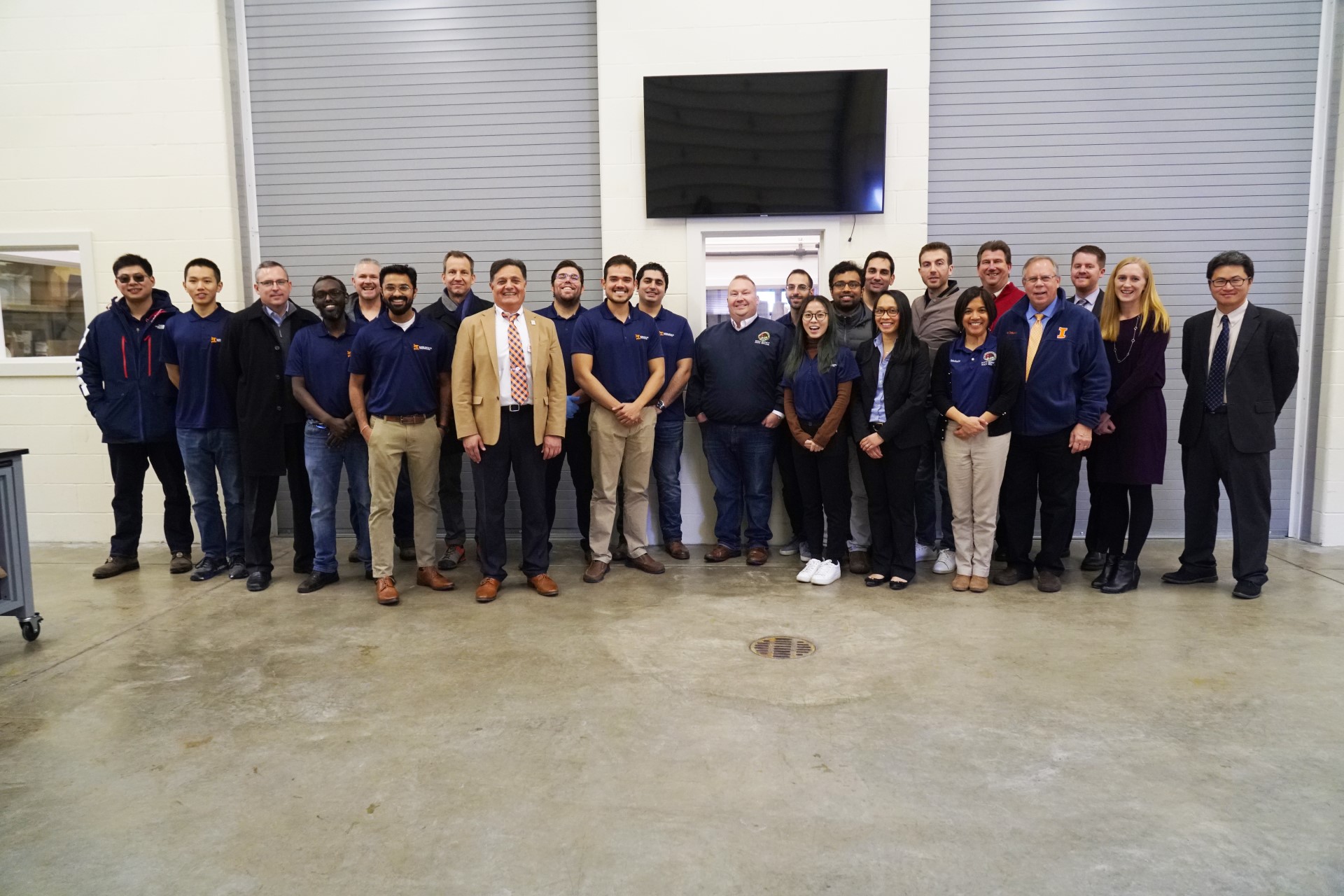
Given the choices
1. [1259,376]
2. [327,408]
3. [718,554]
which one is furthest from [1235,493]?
[327,408]

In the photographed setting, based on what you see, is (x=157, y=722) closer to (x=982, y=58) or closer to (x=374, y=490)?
(x=374, y=490)

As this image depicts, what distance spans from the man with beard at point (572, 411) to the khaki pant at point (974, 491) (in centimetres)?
217

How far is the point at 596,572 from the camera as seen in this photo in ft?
16.1

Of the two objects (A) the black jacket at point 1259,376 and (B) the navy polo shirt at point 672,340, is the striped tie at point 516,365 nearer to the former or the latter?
(B) the navy polo shirt at point 672,340

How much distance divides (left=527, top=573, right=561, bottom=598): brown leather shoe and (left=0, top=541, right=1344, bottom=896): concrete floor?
0.11m

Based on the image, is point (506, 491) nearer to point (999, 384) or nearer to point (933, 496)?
point (933, 496)

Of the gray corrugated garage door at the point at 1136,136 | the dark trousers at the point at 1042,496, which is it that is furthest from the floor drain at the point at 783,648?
the gray corrugated garage door at the point at 1136,136

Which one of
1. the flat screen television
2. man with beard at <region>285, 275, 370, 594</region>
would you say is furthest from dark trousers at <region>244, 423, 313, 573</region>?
the flat screen television

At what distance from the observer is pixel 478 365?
4383 millimetres

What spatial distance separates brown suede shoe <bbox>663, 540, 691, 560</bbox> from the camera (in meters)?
5.42

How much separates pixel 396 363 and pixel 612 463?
54.5 inches

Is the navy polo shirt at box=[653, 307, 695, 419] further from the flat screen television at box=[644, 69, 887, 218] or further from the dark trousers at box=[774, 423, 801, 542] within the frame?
the flat screen television at box=[644, 69, 887, 218]

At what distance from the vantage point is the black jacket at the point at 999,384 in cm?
433

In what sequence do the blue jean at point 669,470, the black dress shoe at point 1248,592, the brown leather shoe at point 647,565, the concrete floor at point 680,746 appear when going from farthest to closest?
the blue jean at point 669,470 → the brown leather shoe at point 647,565 → the black dress shoe at point 1248,592 → the concrete floor at point 680,746
